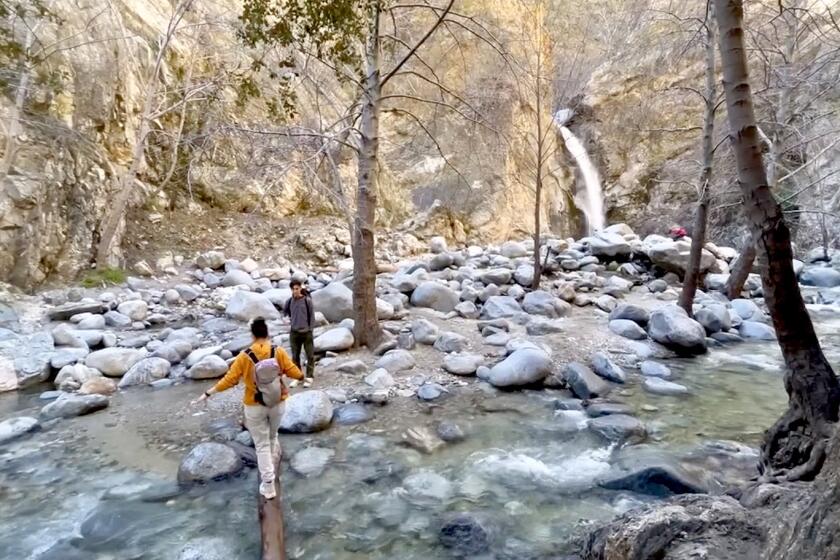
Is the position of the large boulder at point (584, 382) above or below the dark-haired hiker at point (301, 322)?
below

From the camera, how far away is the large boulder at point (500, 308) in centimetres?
940

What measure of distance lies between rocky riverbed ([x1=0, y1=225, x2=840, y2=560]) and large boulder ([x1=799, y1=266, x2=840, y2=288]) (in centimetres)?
382

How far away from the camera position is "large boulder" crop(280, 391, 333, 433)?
5.25 meters

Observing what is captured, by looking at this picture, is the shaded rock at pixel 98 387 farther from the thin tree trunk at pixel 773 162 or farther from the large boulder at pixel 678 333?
the thin tree trunk at pixel 773 162

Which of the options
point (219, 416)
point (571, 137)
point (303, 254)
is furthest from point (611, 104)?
point (219, 416)

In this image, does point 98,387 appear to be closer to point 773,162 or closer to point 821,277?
point 773,162

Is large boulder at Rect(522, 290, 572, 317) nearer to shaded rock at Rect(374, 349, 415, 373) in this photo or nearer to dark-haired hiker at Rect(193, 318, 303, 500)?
shaded rock at Rect(374, 349, 415, 373)

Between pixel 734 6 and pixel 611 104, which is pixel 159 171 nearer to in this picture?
pixel 734 6

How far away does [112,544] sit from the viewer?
11.8ft

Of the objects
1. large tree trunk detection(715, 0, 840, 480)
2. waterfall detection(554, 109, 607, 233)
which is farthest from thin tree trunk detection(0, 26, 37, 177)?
waterfall detection(554, 109, 607, 233)

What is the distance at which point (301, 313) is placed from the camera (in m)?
6.27

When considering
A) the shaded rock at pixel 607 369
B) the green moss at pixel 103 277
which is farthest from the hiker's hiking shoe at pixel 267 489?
the green moss at pixel 103 277

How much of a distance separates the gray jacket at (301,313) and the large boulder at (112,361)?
8.53 feet

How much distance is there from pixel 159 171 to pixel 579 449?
1462cm
